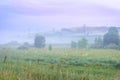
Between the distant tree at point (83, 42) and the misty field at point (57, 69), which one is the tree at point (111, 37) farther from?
the misty field at point (57, 69)

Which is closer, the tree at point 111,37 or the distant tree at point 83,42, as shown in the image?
the tree at point 111,37

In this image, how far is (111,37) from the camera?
1740 inches

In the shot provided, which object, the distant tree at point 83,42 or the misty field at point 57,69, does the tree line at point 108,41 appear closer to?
the distant tree at point 83,42

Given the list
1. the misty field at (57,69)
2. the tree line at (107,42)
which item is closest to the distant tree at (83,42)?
the tree line at (107,42)

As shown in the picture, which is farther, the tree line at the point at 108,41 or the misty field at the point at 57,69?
the tree line at the point at 108,41

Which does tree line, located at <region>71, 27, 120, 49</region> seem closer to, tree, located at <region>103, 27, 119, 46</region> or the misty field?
tree, located at <region>103, 27, 119, 46</region>

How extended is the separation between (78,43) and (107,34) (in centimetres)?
466

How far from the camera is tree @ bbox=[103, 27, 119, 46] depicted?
4207 centimetres

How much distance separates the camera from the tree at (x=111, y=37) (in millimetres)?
42066

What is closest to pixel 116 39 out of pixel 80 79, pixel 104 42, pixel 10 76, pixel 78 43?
pixel 104 42

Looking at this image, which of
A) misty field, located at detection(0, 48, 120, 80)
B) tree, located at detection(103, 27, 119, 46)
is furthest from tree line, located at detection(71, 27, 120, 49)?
misty field, located at detection(0, 48, 120, 80)

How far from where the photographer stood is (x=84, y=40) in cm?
5097

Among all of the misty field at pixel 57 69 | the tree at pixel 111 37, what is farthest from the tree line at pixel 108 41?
the misty field at pixel 57 69

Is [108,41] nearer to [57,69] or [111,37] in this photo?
[111,37]
